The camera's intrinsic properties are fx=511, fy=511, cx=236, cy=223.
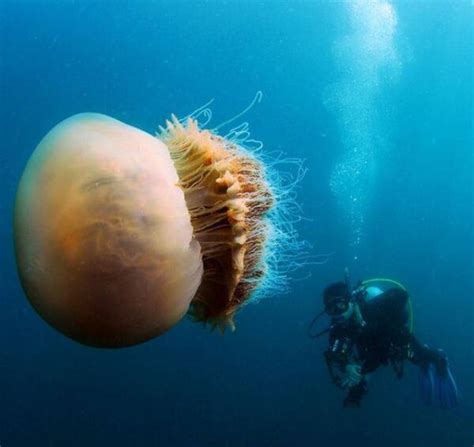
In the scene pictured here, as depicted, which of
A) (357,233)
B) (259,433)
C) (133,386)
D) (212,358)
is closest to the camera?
(259,433)

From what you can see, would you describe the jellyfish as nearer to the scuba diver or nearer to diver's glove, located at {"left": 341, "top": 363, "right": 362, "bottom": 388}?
the scuba diver

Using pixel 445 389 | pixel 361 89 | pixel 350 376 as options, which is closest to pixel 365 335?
pixel 350 376

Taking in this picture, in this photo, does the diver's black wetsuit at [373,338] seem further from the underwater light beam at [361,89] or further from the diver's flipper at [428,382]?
the underwater light beam at [361,89]

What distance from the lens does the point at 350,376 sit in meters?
7.49

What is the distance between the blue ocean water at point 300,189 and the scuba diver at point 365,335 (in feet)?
39.3

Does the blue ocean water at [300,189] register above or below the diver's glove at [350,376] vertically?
above

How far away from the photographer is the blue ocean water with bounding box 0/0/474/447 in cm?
2220

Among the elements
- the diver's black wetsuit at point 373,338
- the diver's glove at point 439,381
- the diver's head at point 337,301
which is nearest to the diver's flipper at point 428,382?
the diver's glove at point 439,381

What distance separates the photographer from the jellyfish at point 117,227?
82.2 inches

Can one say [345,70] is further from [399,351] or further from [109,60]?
[399,351]

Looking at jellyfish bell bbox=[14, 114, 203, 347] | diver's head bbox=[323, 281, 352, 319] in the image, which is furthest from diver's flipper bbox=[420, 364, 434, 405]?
jellyfish bell bbox=[14, 114, 203, 347]

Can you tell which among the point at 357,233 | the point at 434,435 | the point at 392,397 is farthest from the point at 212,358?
the point at 357,233

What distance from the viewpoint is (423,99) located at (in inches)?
1280

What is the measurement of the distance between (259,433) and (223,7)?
92.2 ft
